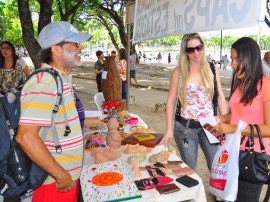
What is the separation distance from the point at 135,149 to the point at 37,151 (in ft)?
3.85

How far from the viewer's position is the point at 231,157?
69.7 inches

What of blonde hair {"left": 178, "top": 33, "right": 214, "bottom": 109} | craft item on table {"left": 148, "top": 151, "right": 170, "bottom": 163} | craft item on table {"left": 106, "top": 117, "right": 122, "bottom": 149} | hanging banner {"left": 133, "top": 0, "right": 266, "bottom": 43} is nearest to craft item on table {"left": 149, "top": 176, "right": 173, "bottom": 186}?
craft item on table {"left": 148, "top": 151, "right": 170, "bottom": 163}

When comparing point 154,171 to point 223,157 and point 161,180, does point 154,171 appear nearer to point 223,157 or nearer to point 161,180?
point 161,180

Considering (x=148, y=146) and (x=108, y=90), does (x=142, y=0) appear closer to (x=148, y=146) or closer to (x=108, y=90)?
(x=108, y=90)

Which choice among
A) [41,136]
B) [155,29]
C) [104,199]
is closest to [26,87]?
[41,136]

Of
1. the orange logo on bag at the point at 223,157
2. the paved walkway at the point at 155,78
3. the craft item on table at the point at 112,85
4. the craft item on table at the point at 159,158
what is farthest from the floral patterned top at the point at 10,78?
the paved walkway at the point at 155,78

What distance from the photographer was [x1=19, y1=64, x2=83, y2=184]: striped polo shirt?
4.61ft

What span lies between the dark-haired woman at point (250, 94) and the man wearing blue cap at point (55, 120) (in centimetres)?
101

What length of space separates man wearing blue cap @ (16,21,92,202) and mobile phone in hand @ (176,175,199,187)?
2.40 feet

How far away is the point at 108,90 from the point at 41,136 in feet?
7.74

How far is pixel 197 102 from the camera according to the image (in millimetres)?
2492

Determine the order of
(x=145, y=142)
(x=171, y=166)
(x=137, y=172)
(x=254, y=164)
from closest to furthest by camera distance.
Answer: (x=254, y=164), (x=137, y=172), (x=171, y=166), (x=145, y=142)

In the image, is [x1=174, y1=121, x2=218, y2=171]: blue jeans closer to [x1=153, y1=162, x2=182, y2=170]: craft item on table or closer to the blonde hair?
the blonde hair

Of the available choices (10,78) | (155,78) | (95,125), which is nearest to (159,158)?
(95,125)
